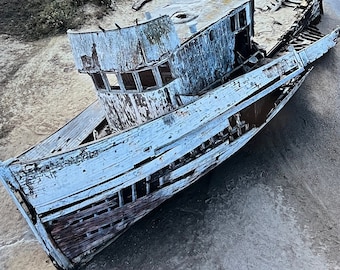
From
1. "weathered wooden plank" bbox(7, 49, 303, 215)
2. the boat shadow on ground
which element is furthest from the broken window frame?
the boat shadow on ground

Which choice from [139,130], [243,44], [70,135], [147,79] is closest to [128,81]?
[147,79]

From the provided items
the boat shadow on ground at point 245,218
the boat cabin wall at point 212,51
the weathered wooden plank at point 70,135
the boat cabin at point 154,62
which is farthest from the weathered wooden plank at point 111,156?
the boat shadow on ground at point 245,218

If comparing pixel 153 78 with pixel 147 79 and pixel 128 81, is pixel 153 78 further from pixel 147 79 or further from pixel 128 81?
pixel 128 81

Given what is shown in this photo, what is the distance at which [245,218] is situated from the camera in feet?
27.0

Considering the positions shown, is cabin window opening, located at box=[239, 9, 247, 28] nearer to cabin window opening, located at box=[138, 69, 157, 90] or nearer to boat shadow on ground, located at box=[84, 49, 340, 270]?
cabin window opening, located at box=[138, 69, 157, 90]

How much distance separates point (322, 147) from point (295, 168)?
3.10 feet

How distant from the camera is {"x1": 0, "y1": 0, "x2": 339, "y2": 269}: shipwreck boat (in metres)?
6.68

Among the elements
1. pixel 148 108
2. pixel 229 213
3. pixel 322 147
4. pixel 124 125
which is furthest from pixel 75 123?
pixel 322 147

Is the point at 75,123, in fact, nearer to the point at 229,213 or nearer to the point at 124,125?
the point at 124,125

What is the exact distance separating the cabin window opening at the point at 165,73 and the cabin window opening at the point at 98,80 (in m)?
1.11

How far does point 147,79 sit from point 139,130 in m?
1.01

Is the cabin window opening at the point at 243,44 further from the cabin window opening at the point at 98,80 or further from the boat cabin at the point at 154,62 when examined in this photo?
the cabin window opening at the point at 98,80

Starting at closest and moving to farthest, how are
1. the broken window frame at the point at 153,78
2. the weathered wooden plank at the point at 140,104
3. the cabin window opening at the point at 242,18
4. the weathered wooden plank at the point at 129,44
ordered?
the weathered wooden plank at the point at 129,44 < the broken window frame at the point at 153,78 < the weathered wooden plank at the point at 140,104 < the cabin window opening at the point at 242,18

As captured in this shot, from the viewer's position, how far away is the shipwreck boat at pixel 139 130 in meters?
6.68
